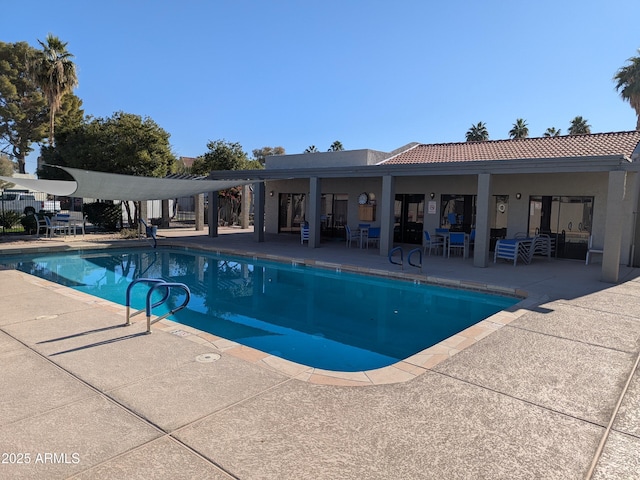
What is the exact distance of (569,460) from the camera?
2.64 m

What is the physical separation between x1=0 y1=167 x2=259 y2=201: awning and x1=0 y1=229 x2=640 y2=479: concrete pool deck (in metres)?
5.73

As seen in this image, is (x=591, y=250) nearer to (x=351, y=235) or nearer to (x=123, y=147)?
(x=351, y=235)

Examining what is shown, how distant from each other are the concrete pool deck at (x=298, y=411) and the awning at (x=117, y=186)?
5.73 metres

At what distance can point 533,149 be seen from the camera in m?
14.2

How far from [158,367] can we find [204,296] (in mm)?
5415

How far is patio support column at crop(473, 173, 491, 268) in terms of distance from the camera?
11.0 metres

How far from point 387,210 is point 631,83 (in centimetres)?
2429

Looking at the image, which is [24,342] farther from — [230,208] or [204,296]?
[230,208]

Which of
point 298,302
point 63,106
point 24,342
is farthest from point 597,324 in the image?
point 63,106

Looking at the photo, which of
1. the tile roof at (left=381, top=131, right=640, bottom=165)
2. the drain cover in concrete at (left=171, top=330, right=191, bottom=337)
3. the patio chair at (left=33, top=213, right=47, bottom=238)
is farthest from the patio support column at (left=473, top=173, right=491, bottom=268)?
the patio chair at (left=33, top=213, right=47, bottom=238)

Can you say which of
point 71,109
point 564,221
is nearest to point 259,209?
point 564,221

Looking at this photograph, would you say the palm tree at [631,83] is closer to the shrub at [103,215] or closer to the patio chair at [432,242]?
the patio chair at [432,242]

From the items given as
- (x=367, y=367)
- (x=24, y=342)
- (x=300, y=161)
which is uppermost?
(x=300, y=161)

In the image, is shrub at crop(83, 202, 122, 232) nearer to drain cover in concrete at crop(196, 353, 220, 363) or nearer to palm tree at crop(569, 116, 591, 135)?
drain cover in concrete at crop(196, 353, 220, 363)
